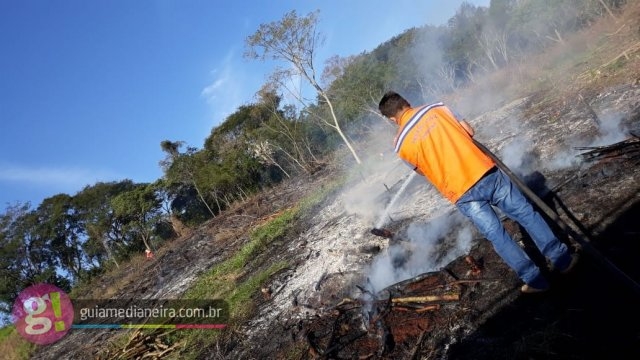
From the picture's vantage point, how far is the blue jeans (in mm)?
3156

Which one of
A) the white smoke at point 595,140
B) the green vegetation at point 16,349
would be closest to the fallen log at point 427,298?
the white smoke at point 595,140

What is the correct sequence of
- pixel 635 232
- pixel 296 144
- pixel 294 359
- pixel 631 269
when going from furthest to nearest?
1. pixel 296 144
2. pixel 294 359
3. pixel 635 232
4. pixel 631 269

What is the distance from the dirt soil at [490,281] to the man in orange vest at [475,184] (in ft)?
0.81

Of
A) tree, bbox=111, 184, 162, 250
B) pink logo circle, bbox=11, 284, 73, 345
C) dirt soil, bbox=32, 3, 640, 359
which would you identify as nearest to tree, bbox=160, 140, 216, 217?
tree, bbox=111, 184, 162, 250

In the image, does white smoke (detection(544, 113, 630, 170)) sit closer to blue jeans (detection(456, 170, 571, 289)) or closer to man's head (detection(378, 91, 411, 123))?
blue jeans (detection(456, 170, 571, 289))

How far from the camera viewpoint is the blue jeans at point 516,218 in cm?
316

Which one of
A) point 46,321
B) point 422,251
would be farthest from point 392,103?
point 46,321

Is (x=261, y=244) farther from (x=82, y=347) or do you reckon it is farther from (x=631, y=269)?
(x=631, y=269)

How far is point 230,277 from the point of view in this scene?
10508 millimetres

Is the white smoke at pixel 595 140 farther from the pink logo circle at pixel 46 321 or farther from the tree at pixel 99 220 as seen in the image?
the tree at pixel 99 220

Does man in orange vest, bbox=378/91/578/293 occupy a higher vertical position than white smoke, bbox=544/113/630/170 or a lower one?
higher

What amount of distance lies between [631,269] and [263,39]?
17.4 meters

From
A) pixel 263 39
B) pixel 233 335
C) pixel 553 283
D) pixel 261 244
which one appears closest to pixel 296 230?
pixel 261 244

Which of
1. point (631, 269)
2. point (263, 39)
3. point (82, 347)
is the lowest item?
point (631, 269)
